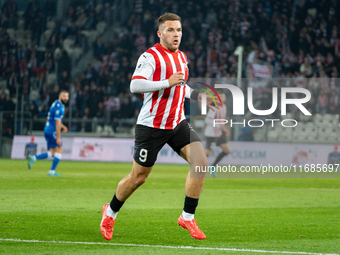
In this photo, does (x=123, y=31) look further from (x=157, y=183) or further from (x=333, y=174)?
(x=157, y=183)

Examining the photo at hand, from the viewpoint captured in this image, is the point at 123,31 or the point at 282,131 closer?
the point at 282,131

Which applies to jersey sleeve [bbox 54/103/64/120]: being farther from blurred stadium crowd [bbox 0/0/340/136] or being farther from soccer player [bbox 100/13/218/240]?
blurred stadium crowd [bbox 0/0/340/136]

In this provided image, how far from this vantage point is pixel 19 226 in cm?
648

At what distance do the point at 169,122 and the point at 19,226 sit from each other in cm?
212

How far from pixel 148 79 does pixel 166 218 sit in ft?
7.94

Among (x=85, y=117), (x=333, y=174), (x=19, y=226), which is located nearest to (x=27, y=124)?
(x=85, y=117)

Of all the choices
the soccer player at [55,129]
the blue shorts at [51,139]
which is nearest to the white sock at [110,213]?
the soccer player at [55,129]

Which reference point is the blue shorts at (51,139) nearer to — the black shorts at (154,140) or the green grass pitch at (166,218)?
the green grass pitch at (166,218)

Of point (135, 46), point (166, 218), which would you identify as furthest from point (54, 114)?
point (135, 46)

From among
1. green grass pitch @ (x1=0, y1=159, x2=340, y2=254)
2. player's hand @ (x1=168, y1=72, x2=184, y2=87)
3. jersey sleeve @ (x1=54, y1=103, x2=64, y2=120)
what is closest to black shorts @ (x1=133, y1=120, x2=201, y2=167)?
player's hand @ (x1=168, y1=72, x2=184, y2=87)

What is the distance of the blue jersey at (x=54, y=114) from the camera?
14.4 metres

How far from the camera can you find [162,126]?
5.89m

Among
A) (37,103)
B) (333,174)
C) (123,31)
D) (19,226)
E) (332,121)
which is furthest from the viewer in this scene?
(123,31)

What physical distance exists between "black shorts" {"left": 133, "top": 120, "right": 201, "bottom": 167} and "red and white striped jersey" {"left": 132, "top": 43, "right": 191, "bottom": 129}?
59 millimetres
